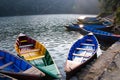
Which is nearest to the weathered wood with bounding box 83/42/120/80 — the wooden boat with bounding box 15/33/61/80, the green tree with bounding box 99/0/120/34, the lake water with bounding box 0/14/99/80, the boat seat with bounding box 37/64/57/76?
the lake water with bounding box 0/14/99/80

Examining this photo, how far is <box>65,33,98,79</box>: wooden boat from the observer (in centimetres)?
1922

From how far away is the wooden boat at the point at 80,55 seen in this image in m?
19.2

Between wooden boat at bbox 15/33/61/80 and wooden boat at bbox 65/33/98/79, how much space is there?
132cm

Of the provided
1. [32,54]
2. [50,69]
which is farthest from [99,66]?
[32,54]

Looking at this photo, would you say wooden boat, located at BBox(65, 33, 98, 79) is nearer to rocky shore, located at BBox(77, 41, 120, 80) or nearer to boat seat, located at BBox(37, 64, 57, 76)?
rocky shore, located at BBox(77, 41, 120, 80)

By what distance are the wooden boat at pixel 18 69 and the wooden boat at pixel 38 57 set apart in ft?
2.68

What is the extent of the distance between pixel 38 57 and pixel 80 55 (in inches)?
180

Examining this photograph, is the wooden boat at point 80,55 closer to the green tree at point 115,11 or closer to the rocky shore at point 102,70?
the rocky shore at point 102,70

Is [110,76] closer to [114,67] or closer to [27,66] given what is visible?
[114,67]

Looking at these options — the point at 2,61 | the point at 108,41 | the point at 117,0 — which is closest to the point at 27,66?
the point at 2,61

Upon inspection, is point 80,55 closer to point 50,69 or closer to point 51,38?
point 50,69

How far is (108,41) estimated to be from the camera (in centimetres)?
3594

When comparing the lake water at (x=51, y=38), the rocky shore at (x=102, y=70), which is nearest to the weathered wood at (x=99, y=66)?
the rocky shore at (x=102, y=70)

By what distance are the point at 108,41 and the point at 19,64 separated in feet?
65.7
